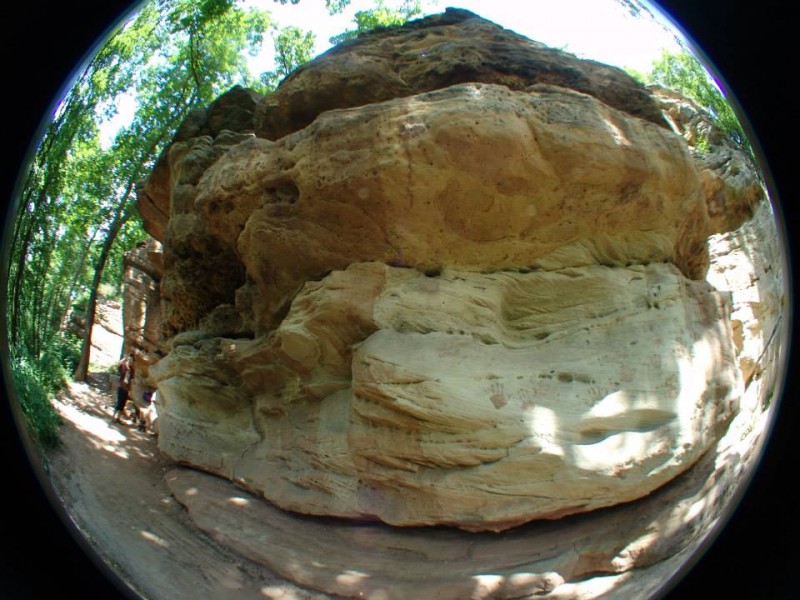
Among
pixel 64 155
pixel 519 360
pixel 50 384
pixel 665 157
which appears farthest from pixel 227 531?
pixel 665 157

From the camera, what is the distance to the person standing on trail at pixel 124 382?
6.60 m

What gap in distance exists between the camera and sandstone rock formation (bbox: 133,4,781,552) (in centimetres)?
395

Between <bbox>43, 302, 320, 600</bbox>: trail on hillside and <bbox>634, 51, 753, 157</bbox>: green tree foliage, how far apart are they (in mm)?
3776

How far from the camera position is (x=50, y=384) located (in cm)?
398

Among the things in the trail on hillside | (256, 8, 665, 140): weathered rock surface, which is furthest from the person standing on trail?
(256, 8, 665, 140): weathered rock surface

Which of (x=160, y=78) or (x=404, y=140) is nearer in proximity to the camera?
(x=404, y=140)

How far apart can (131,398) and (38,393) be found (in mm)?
4276

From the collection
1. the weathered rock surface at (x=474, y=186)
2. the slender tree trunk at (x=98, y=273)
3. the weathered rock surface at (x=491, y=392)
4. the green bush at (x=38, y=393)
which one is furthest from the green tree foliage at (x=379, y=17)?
the green bush at (x=38, y=393)

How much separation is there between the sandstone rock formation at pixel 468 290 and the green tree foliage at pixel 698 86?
52cm

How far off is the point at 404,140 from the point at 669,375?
236 centimetres

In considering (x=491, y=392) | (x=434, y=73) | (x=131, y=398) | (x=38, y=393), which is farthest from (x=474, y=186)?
(x=131, y=398)

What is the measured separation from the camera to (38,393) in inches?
147

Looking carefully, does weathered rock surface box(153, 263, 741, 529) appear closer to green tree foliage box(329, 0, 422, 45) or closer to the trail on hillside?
the trail on hillside

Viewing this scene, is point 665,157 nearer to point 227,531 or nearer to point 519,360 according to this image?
point 519,360
